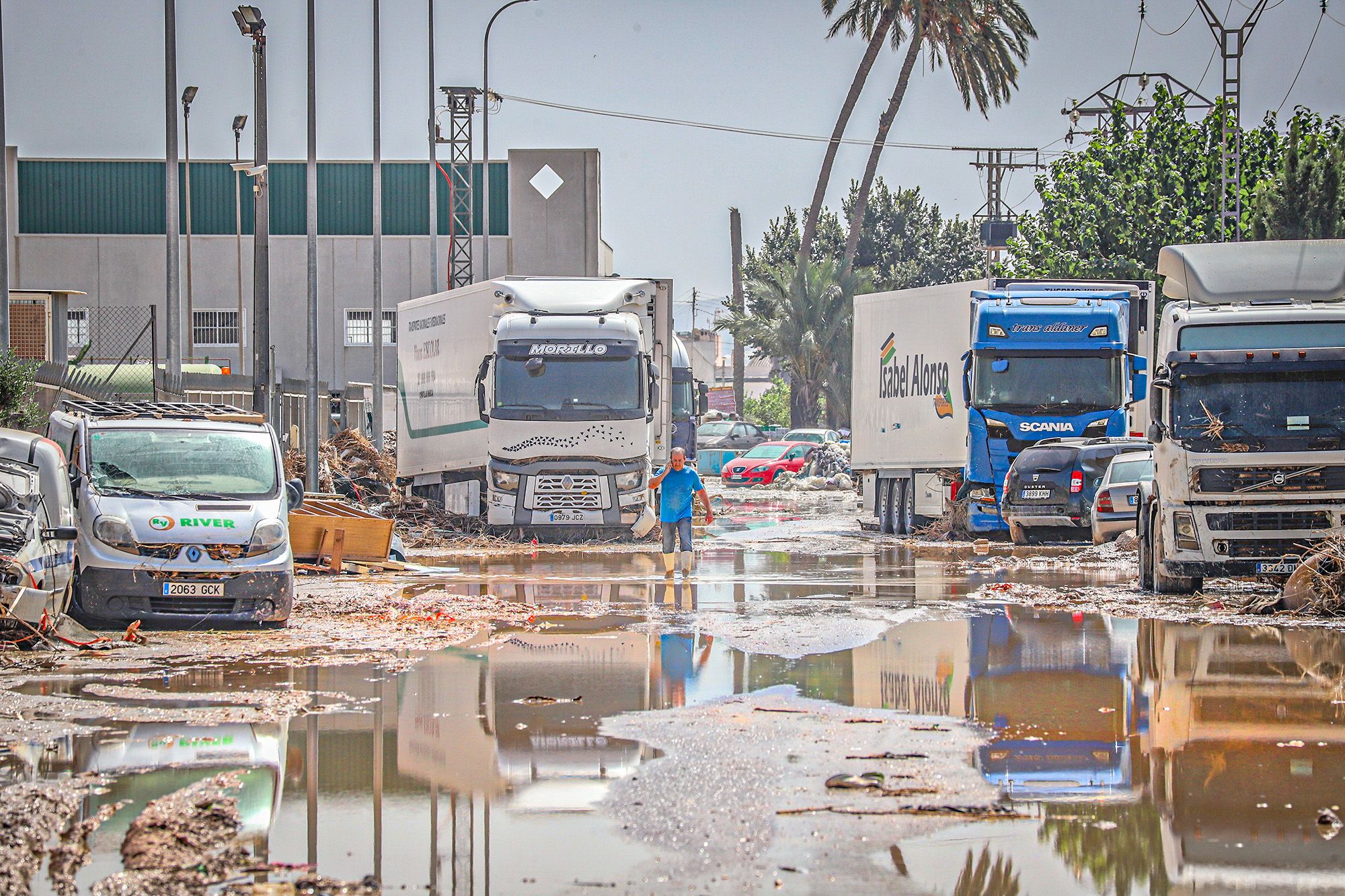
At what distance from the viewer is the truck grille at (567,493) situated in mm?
25219

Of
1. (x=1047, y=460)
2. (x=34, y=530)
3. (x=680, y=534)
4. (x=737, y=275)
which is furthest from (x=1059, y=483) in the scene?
(x=737, y=275)

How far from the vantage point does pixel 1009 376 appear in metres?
25.5

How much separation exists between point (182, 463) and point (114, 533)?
136 cm

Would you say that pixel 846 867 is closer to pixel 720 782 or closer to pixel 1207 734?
pixel 720 782

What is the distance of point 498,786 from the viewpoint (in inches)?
289

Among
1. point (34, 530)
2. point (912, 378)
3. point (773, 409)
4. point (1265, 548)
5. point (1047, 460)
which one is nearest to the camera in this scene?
point (34, 530)

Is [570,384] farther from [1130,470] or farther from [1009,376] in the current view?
[1130,470]

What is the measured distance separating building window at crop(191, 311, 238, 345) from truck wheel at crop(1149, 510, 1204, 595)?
49.5 m

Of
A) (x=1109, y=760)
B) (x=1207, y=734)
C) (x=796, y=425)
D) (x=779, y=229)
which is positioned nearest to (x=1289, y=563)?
(x=1207, y=734)

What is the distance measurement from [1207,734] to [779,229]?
7395cm

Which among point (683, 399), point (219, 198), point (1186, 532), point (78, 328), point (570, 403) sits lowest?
point (1186, 532)

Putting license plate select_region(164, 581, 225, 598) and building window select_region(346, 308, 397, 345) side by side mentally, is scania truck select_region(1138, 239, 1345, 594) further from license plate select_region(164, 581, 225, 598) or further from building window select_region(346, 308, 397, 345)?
building window select_region(346, 308, 397, 345)

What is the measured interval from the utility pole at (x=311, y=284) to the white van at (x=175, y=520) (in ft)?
41.1

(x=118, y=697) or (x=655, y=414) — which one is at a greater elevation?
(x=655, y=414)
